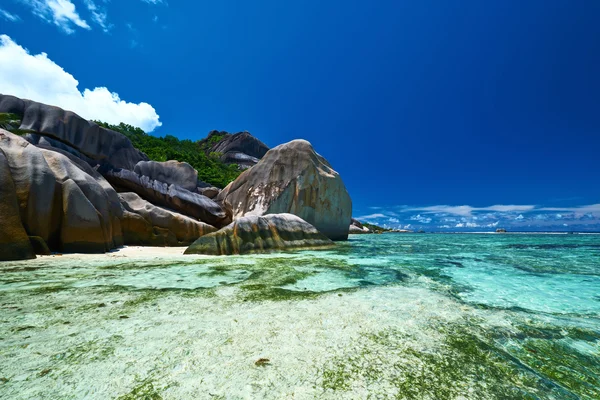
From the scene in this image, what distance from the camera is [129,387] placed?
1631 mm

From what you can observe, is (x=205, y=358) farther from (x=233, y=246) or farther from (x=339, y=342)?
(x=233, y=246)

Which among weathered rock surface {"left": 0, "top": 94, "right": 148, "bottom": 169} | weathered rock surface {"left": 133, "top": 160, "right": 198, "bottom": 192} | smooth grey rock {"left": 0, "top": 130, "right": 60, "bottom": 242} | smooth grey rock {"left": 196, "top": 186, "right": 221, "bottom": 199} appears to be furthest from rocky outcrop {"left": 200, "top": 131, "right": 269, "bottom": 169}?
smooth grey rock {"left": 0, "top": 130, "right": 60, "bottom": 242}

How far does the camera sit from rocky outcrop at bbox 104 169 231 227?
15648mm

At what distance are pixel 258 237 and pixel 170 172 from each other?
13070mm

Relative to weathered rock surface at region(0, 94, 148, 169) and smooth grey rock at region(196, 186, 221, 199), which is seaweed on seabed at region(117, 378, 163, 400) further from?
Result: smooth grey rock at region(196, 186, 221, 199)

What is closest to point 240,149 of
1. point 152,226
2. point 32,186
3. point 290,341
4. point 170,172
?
point 170,172

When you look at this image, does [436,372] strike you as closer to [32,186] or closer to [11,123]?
[32,186]

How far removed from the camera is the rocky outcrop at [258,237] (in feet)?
32.3

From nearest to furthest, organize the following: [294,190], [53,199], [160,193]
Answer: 1. [53,199]
2. [160,193]
3. [294,190]

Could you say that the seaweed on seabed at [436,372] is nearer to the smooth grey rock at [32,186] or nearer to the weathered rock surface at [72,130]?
the smooth grey rock at [32,186]

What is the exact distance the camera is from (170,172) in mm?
20062

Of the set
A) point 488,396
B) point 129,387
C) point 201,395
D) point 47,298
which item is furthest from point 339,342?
point 47,298

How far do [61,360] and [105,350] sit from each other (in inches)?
10.7

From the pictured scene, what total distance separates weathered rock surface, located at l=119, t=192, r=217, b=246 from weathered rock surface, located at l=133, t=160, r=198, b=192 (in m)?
5.46
